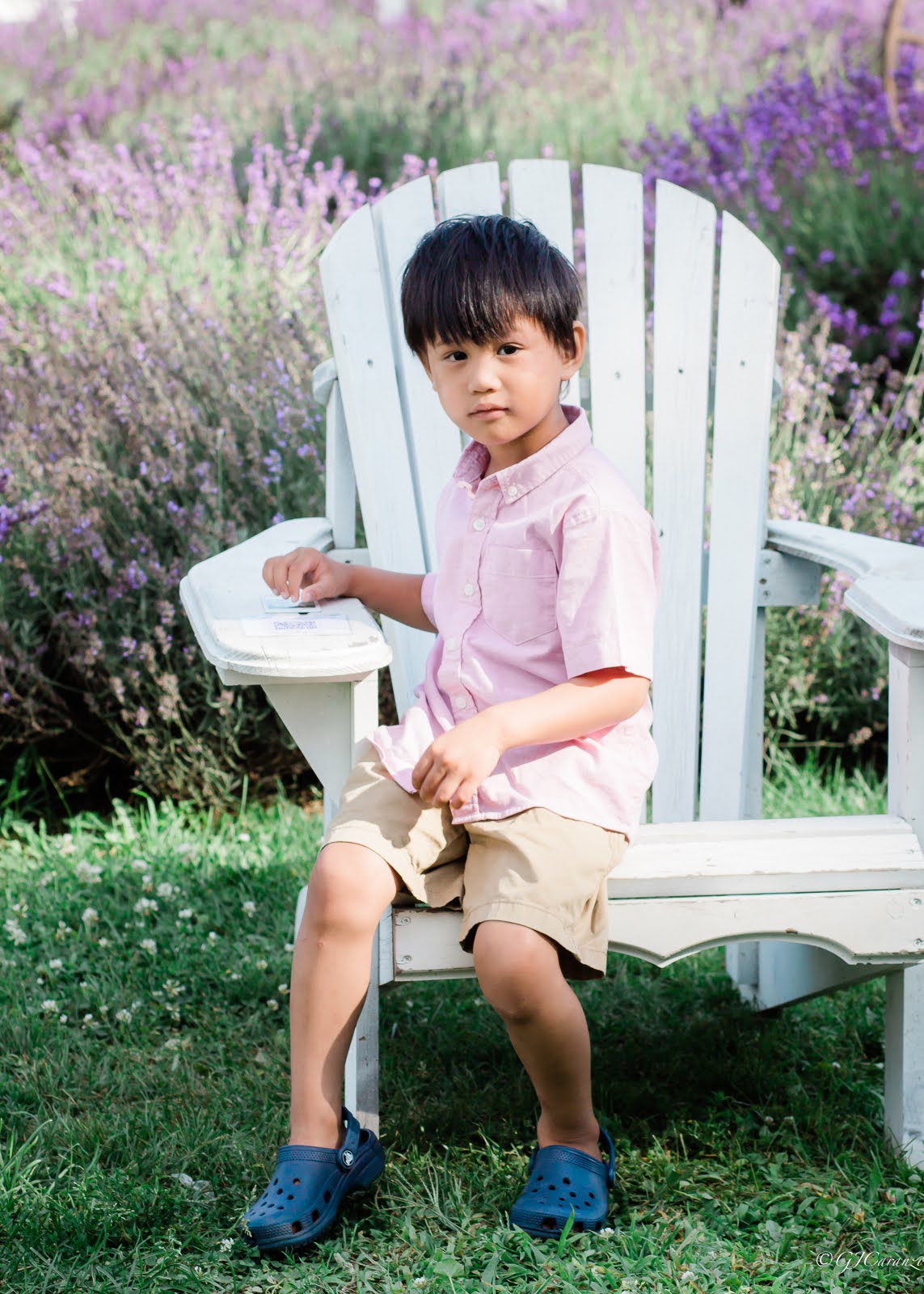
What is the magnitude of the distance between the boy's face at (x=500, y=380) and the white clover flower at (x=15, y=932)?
1408 mm

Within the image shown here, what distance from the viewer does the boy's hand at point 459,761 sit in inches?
64.6

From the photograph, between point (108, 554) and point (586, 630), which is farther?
point (108, 554)

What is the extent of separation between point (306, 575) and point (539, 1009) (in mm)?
764

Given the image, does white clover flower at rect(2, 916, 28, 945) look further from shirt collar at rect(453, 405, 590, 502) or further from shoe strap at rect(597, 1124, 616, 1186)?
shirt collar at rect(453, 405, 590, 502)

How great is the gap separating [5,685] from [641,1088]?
5.63 feet

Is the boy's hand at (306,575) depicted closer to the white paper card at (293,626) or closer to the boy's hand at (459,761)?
the white paper card at (293,626)

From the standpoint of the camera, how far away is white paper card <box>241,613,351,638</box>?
5.71 feet

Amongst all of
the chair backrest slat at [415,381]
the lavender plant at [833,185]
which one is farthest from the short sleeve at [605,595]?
the lavender plant at [833,185]

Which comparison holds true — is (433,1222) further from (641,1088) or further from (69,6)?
(69,6)

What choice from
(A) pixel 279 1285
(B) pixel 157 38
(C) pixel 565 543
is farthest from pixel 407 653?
(B) pixel 157 38

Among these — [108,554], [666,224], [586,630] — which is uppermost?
[666,224]

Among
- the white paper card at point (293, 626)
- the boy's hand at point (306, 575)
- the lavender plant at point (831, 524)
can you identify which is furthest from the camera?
the lavender plant at point (831, 524)

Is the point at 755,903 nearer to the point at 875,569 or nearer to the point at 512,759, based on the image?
the point at 512,759

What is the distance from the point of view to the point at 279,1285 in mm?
1693
